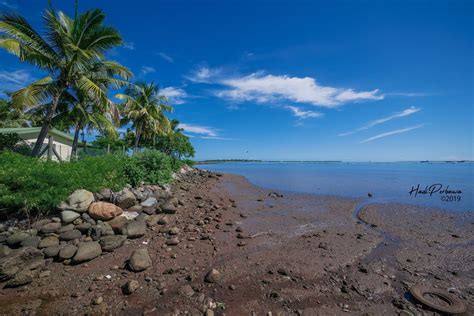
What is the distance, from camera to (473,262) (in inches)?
224

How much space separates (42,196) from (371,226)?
11626 mm

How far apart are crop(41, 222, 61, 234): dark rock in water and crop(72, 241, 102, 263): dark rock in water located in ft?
3.84

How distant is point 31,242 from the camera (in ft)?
17.2

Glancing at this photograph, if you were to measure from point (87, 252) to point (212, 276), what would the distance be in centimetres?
321

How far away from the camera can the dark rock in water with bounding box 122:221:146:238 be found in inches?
247

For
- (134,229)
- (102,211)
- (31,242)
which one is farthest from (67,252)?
(102,211)

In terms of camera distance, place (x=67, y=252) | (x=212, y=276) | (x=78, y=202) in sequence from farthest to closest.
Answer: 1. (x=78, y=202)
2. (x=67, y=252)
3. (x=212, y=276)

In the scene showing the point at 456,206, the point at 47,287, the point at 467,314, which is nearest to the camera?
the point at 467,314

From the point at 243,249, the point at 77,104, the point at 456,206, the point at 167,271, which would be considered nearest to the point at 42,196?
the point at 167,271

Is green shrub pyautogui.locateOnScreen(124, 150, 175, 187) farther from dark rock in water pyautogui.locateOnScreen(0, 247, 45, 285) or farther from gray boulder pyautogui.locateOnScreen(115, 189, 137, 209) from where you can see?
dark rock in water pyautogui.locateOnScreen(0, 247, 45, 285)

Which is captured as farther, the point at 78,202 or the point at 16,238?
the point at 78,202

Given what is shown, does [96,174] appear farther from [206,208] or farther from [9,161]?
[206,208]

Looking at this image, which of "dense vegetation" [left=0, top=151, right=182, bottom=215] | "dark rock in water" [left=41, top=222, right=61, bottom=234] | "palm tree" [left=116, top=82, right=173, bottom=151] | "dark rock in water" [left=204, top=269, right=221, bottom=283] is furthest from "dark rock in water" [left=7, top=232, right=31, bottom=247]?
"palm tree" [left=116, top=82, right=173, bottom=151]

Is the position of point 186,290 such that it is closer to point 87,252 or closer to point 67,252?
point 87,252
